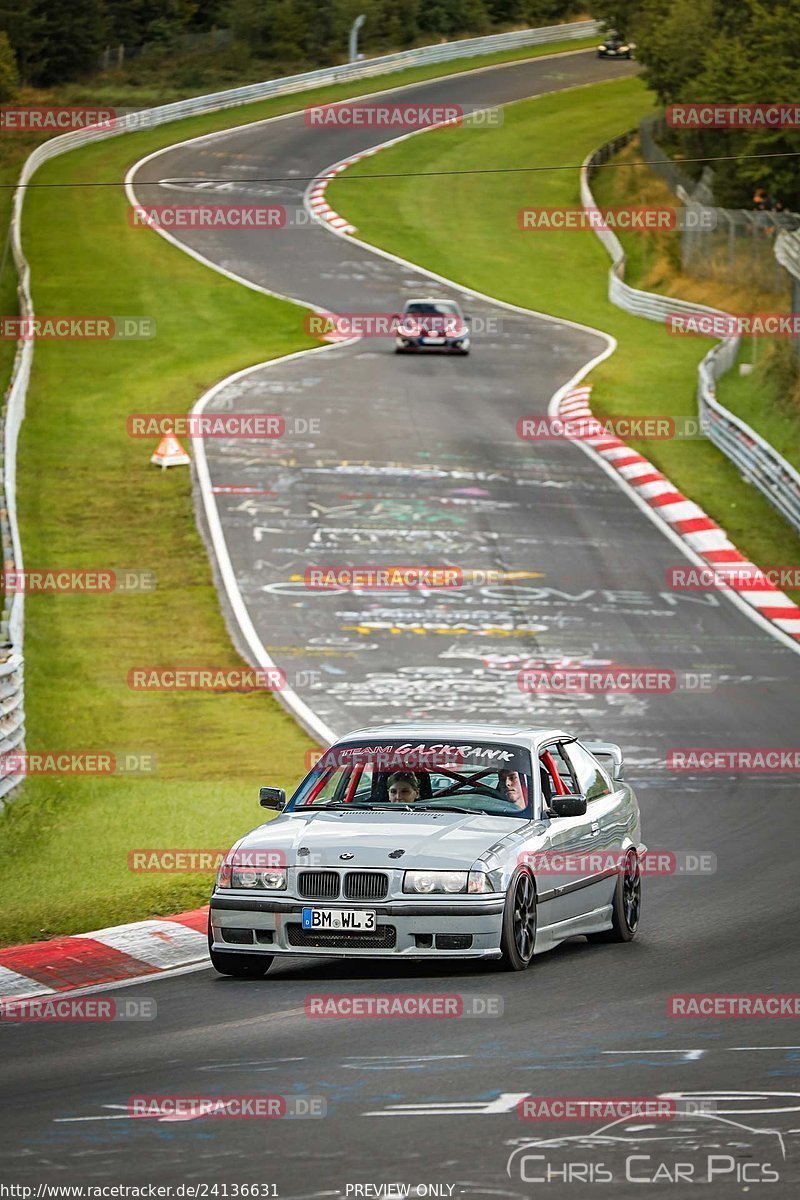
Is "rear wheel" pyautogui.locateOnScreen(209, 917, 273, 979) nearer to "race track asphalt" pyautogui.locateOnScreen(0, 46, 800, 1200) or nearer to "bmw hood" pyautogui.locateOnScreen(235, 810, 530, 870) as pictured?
"race track asphalt" pyautogui.locateOnScreen(0, 46, 800, 1200)

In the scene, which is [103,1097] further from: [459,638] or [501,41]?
[501,41]

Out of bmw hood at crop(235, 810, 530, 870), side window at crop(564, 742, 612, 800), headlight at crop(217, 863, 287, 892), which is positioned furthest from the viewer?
side window at crop(564, 742, 612, 800)

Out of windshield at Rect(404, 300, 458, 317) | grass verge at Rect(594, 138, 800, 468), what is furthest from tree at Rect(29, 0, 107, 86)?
windshield at Rect(404, 300, 458, 317)

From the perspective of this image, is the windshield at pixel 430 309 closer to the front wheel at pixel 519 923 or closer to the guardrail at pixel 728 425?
the guardrail at pixel 728 425

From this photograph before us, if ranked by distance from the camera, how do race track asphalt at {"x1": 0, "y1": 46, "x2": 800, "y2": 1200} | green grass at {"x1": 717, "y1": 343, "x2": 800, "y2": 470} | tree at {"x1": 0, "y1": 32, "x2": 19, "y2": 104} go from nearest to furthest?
race track asphalt at {"x1": 0, "y1": 46, "x2": 800, "y2": 1200}
green grass at {"x1": 717, "y1": 343, "x2": 800, "y2": 470}
tree at {"x1": 0, "y1": 32, "x2": 19, "y2": 104}

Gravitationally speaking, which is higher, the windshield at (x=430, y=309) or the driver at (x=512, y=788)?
the driver at (x=512, y=788)

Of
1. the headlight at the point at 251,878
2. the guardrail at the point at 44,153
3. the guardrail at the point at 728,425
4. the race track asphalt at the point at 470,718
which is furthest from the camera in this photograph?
the guardrail at the point at 728,425

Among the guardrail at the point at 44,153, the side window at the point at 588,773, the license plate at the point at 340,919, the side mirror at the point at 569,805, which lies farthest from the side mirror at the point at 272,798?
the guardrail at the point at 44,153
